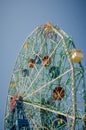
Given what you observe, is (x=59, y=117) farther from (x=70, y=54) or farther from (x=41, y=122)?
(x=70, y=54)

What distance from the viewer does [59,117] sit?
16.6 metres

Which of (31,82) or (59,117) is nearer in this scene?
(59,117)

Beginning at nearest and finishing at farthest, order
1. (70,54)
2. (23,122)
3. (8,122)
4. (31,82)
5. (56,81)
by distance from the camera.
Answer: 1. (70,54)
2. (56,81)
3. (23,122)
4. (31,82)
5. (8,122)

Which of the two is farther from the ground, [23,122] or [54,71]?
[54,71]

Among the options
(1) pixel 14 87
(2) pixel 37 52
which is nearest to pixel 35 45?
(2) pixel 37 52

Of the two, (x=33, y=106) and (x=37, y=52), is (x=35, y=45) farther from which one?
(x=33, y=106)

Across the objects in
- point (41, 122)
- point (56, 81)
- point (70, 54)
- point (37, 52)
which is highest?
point (37, 52)

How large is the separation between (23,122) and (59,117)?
288cm

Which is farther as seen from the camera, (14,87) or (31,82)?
(14,87)

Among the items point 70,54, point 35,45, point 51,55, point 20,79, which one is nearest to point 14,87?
point 20,79

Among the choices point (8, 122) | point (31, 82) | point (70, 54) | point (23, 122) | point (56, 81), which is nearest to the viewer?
point (70, 54)

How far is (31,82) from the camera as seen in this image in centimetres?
1942

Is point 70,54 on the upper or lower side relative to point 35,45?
lower

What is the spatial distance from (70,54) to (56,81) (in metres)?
2.21
